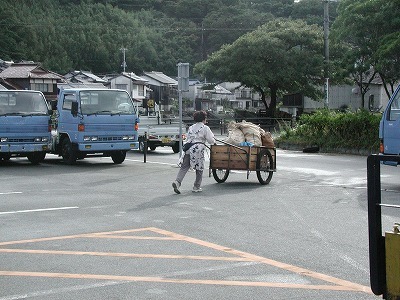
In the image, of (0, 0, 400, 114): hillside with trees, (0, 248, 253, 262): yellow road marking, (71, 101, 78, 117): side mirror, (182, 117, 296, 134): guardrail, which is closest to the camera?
(0, 248, 253, 262): yellow road marking

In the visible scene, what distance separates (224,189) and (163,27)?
8053 cm

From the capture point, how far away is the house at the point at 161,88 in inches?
3238

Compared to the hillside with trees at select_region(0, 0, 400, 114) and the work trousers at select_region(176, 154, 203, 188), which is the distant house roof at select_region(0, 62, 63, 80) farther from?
the work trousers at select_region(176, 154, 203, 188)

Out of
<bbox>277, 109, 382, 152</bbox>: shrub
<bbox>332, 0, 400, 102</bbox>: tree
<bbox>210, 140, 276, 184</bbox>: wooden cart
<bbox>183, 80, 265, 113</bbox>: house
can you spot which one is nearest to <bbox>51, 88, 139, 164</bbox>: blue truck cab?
<bbox>210, 140, 276, 184</bbox>: wooden cart

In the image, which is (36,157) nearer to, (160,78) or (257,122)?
(257,122)

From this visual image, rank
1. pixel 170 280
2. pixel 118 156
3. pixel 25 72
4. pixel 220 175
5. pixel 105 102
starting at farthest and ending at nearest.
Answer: pixel 25 72
pixel 118 156
pixel 105 102
pixel 220 175
pixel 170 280

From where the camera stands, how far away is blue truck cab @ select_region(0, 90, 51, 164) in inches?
786

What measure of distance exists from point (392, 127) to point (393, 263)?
10508 mm

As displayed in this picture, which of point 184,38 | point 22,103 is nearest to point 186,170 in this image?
point 22,103

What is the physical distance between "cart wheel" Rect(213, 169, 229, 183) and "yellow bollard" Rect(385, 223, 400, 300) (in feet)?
37.1

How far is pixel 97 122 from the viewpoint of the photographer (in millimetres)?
20016

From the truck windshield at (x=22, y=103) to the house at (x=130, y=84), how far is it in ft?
164

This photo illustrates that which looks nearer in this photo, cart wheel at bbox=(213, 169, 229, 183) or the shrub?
cart wheel at bbox=(213, 169, 229, 183)

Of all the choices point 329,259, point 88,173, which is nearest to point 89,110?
point 88,173
